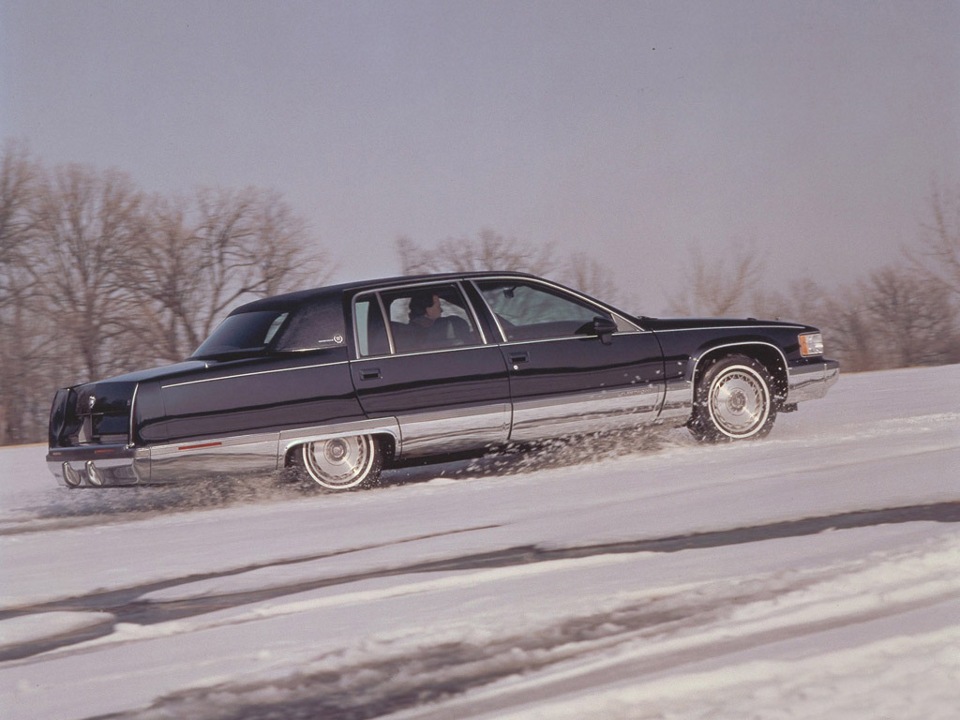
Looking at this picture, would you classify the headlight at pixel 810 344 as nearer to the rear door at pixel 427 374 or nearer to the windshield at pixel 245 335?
the rear door at pixel 427 374

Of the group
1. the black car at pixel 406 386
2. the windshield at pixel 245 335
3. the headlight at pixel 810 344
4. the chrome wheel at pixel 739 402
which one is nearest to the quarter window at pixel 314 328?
the black car at pixel 406 386

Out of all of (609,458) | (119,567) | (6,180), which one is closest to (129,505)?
(119,567)

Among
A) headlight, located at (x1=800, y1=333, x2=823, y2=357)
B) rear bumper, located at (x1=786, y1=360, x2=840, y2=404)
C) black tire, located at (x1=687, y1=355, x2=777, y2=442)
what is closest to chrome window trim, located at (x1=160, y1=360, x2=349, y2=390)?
black tire, located at (x1=687, y1=355, x2=777, y2=442)

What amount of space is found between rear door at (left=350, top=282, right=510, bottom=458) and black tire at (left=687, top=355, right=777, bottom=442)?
5.23 feet

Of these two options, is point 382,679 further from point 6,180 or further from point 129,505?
point 6,180

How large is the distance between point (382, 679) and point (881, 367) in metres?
19.7

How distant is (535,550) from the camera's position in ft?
16.0

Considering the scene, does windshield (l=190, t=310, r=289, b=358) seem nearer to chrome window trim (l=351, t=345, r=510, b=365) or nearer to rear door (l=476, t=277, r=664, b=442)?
chrome window trim (l=351, t=345, r=510, b=365)

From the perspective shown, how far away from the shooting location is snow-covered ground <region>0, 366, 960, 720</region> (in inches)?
120

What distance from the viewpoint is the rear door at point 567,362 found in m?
7.39

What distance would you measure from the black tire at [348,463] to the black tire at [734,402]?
236 centimetres

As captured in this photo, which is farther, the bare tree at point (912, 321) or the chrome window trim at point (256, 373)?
the bare tree at point (912, 321)

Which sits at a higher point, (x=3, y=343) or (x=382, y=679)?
(x=3, y=343)

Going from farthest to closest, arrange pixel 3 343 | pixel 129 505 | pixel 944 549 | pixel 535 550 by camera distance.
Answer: pixel 3 343
pixel 129 505
pixel 535 550
pixel 944 549
